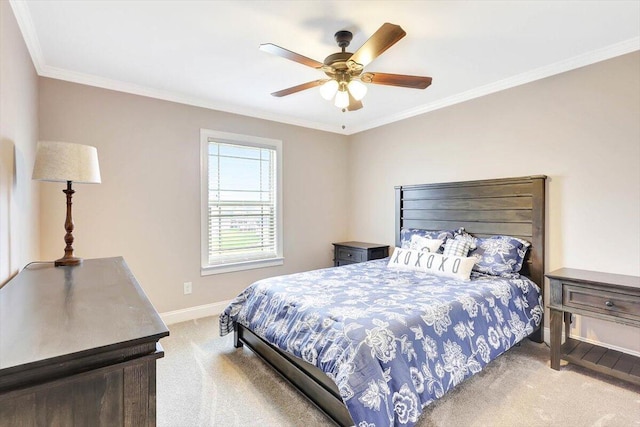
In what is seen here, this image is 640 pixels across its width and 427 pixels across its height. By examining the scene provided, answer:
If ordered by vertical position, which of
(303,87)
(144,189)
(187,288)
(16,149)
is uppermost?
(303,87)

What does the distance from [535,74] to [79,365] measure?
3706 mm

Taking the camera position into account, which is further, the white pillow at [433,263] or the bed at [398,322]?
the white pillow at [433,263]

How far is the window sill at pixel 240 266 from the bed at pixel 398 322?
3.35 ft

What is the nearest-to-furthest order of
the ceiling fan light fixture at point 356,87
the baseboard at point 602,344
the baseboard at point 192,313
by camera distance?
the ceiling fan light fixture at point 356,87
the baseboard at point 602,344
the baseboard at point 192,313

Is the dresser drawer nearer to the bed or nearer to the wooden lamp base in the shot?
the bed

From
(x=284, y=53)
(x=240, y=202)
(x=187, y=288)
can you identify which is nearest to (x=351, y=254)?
(x=240, y=202)

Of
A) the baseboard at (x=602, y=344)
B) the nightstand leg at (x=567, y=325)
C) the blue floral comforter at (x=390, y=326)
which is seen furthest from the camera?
the nightstand leg at (x=567, y=325)

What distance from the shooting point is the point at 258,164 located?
4.00 meters

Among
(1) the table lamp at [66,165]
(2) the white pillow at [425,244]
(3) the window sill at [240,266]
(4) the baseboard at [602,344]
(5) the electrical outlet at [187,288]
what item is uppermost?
(1) the table lamp at [66,165]

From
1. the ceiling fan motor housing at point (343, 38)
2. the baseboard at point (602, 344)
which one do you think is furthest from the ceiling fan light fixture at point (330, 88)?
the baseboard at point (602, 344)

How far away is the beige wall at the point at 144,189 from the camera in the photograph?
2.82 metres

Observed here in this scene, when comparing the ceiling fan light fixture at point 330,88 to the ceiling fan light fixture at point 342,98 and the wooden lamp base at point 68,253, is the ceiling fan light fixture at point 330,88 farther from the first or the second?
the wooden lamp base at point 68,253

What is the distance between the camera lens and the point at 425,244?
128 inches

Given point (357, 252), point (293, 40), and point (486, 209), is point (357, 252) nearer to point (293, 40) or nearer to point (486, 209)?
point (486, 209)
